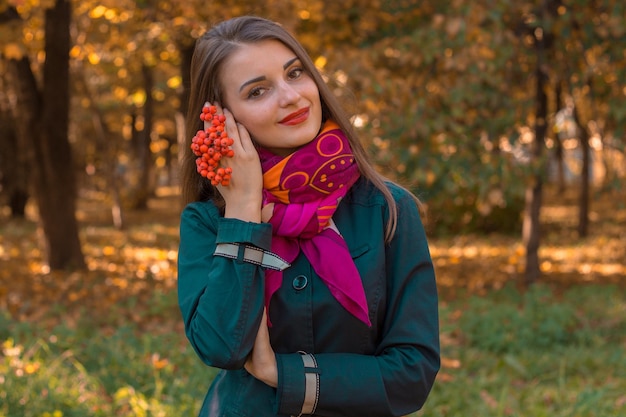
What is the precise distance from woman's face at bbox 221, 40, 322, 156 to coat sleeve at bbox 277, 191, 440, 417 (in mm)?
336

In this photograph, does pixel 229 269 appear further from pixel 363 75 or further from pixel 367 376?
pixel 363 75

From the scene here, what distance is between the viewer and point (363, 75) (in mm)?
6590

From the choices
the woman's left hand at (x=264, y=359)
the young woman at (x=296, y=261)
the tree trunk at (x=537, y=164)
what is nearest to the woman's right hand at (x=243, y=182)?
the young woman at (x=296, y=261)

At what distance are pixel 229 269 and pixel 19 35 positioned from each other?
7418 mm

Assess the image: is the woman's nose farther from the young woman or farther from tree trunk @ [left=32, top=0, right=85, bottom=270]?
tree trunk @ [left=32, top=0, right=85, bottom=270]

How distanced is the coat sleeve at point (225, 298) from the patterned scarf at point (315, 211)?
64mm

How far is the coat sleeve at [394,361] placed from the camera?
1672 millimetres

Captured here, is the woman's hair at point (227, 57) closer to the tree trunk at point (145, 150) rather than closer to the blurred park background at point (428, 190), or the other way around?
the blurred park background at point (428, 190)

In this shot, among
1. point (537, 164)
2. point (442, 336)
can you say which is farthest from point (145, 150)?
point (442, 336)

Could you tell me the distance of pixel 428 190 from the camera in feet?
23.1

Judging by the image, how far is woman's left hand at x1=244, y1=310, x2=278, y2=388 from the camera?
169 centimetres

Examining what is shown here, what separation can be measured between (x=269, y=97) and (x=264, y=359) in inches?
24.7

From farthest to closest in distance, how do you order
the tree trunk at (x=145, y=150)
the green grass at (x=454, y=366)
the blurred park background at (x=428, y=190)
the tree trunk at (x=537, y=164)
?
the tree trunk at (x=145, y=150)
the tree trunk at (x=537, y=164)
the blurred park background at (x=428, y=190)
the green grass at (x=454, y=366)

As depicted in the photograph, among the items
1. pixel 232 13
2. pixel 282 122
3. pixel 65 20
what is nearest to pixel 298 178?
pixel 282 122
